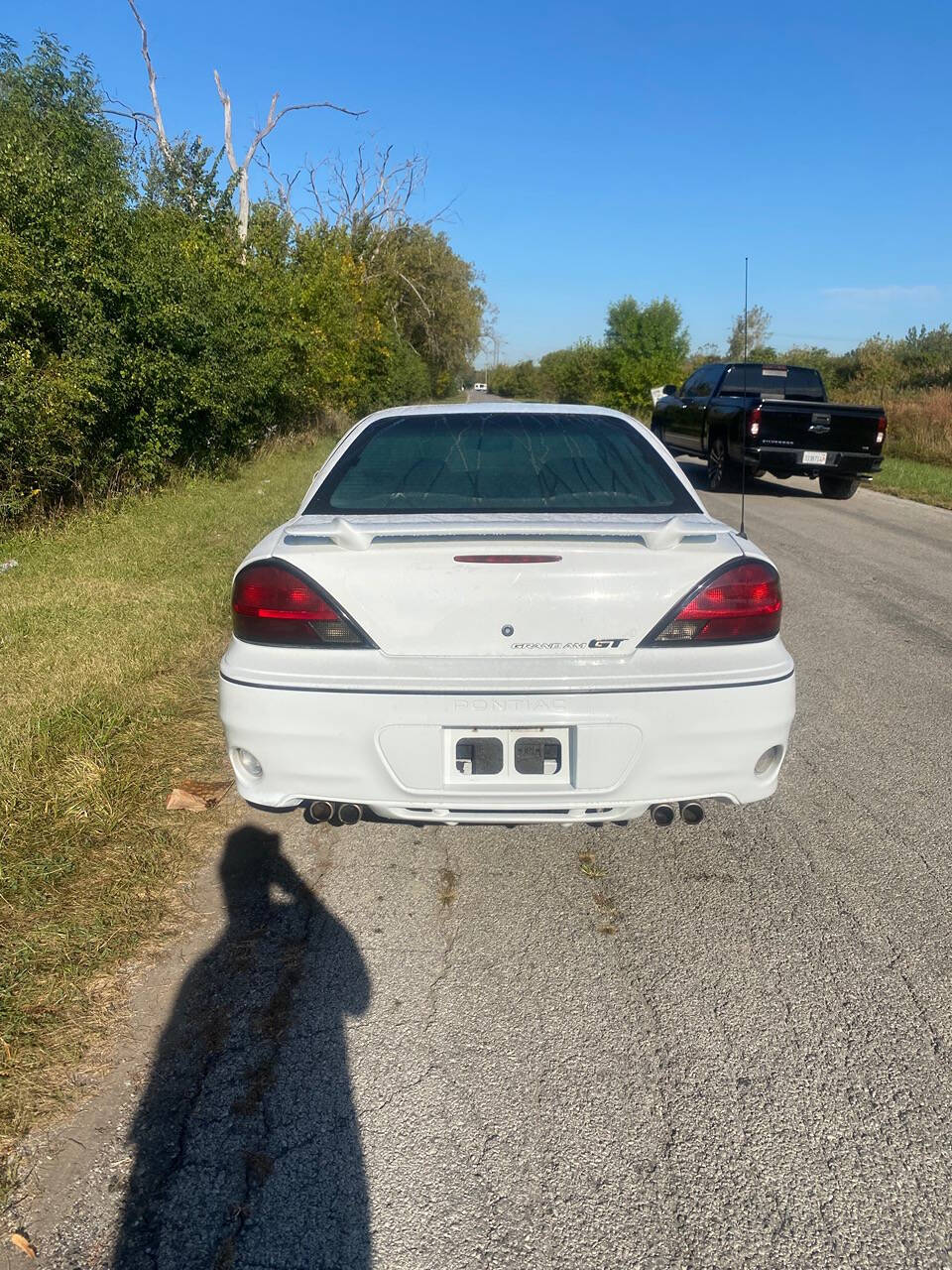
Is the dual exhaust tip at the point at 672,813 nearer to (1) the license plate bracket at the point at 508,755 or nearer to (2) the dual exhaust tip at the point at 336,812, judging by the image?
(1) the license plate bracket at the point at 508,755

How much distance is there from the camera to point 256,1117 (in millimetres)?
2045

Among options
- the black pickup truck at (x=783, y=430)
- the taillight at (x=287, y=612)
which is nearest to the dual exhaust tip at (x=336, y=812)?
the taillight at (x=287, y=612)

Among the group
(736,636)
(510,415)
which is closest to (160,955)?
(736,636)

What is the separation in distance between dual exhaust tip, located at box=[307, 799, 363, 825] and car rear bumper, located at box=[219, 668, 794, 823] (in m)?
0.07

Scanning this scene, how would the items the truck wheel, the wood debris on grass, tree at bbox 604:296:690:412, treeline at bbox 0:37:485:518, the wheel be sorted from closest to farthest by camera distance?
the wood debris on grass
treeline at bbox 0:37:485:518
the wheel
the truck wheel
tree at bbox 604:296:690:412

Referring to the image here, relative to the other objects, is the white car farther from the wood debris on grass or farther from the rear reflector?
the wood debris on grass

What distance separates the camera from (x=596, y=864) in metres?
3.21

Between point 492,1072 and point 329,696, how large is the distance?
1.09 m

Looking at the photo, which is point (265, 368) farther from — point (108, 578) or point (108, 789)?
point (108, 789)

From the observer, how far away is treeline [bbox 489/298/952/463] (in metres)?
20.9

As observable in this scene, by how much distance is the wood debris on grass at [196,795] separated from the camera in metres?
3.57

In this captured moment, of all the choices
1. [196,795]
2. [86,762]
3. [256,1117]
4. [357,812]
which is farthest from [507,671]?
[86,762]

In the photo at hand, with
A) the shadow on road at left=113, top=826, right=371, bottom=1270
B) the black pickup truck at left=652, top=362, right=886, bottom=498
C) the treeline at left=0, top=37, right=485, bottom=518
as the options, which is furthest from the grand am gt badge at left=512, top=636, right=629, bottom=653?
the black pickup truck at left=652, top=362, right=886, bottom=498

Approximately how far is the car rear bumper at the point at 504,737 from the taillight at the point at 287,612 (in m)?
0.16
